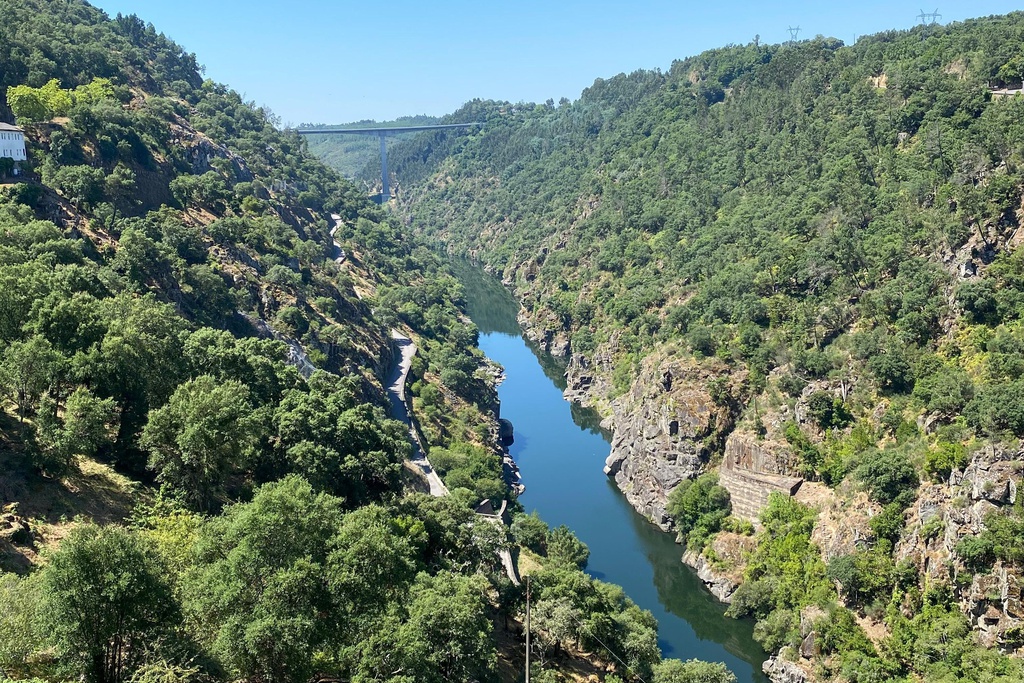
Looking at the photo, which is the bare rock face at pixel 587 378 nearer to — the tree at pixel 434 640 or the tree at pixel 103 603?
the tree at pixel 434 640

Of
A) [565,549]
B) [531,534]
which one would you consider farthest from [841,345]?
[531,534]

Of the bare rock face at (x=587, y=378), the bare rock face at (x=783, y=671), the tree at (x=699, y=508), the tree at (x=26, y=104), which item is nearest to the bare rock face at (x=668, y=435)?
the tree at (x=699, y=508)

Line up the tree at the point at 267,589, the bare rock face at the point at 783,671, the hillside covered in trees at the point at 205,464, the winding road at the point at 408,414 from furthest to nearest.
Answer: the winding road at the point at 408,414, the bare rock face at the point at 783,671, the tree at the point at 267,589, the hillside covered in trees at the point at 205,464

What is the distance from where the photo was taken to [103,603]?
2119 centimetres

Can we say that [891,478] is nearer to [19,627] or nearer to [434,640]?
[434,640]

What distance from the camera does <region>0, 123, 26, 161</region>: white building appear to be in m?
60.4

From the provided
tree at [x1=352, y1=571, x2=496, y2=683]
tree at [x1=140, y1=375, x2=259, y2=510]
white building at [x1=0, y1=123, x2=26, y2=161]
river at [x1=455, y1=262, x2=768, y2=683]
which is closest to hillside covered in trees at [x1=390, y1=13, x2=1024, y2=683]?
river at [x1=455, y1=262, x2=768, y2=683]

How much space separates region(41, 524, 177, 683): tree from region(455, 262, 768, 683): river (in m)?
36.0

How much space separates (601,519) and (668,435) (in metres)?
9.21

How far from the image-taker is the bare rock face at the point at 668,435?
65.8 m

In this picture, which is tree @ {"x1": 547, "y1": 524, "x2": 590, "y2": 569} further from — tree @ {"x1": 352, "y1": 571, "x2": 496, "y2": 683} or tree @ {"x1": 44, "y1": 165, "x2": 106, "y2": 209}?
tree @ {"x1": 44, "y1": 165, "x2": 106, "y2": 209}

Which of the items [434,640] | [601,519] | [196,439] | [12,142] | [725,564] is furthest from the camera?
[601,519]

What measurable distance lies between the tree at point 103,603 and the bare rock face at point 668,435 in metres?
48.5

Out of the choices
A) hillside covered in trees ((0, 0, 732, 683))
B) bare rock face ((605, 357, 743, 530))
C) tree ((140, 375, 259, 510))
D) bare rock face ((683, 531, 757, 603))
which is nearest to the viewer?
hillside covered in trees ((0, 0, 732, 683))
